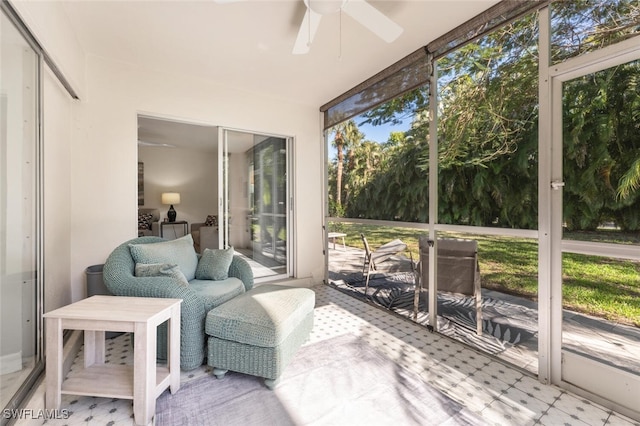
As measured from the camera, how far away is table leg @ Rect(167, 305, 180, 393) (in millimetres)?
1672

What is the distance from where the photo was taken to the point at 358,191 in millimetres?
3529

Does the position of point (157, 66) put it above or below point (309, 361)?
above

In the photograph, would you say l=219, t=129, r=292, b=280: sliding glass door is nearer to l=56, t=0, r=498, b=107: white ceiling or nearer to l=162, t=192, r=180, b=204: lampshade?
l=56, t=0, r=498, b=107: white ceiling

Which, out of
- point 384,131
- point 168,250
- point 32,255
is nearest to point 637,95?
point 384,131

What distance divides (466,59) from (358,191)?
68.5 inches

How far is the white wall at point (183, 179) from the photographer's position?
6184mm

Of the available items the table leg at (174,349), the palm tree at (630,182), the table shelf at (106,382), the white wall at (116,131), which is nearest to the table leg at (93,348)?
the table shelf at (106,382)

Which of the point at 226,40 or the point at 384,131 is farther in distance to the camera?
the point at 384,131

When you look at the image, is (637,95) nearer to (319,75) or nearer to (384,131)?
(384,131)

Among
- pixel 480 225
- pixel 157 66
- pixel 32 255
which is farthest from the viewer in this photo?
pixel 157 66

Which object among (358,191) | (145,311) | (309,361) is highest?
(358,191)

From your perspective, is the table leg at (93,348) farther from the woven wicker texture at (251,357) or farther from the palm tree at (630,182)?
the palm tree at (630,182)

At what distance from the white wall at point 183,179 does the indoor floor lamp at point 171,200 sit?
0.91 feet

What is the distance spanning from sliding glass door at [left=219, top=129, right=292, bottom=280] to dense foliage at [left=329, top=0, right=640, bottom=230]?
1543mm
